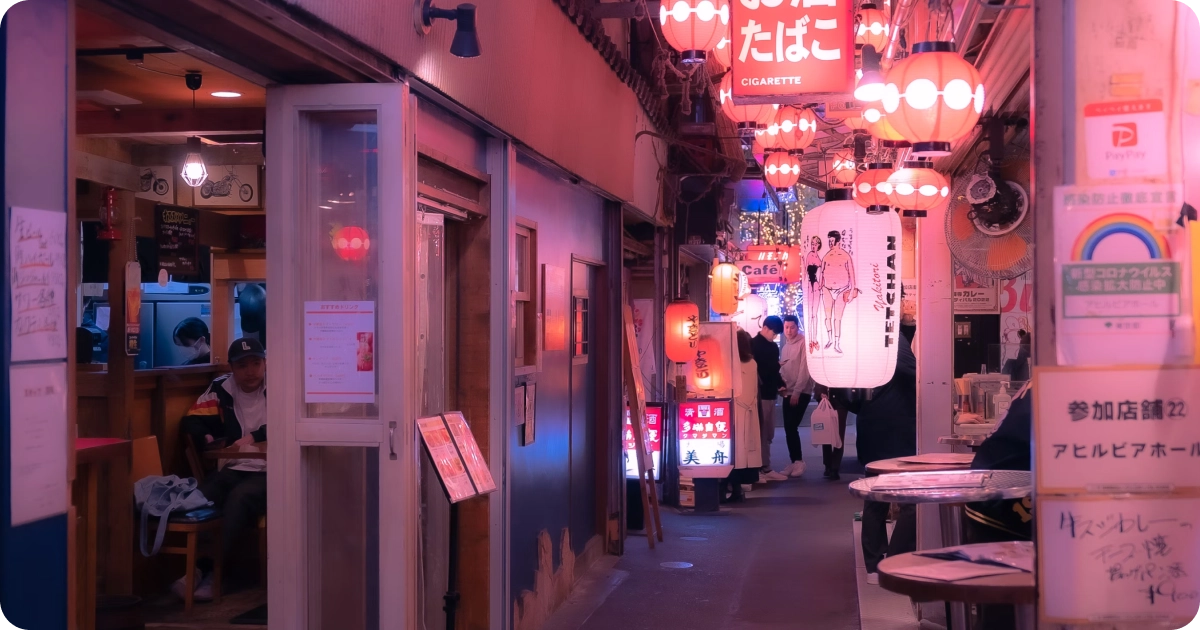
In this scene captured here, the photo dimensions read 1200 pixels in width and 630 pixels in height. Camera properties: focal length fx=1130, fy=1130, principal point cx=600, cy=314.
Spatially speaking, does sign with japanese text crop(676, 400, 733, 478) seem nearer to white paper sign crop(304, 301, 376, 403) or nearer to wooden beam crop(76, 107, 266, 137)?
wooden beam crop(76, 107, 266, 137)

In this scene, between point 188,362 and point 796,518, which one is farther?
point 796,518

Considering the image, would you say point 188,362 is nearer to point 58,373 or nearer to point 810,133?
point 810,133

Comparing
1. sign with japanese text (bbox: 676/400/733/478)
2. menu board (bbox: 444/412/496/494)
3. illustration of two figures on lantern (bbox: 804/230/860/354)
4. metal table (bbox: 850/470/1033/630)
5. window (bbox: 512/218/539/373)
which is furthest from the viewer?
sign with japanese text (bbox: 676/400/733/478)

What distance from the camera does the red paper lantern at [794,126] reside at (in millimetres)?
10648

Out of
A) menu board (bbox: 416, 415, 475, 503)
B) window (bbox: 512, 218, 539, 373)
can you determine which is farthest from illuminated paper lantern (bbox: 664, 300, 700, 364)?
menu board (bbox: 416, 415, 475, 503)

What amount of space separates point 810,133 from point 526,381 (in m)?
4.71

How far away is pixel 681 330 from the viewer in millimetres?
12531

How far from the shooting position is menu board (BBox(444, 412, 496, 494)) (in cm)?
546

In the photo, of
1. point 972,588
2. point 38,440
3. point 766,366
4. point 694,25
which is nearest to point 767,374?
point 766,366

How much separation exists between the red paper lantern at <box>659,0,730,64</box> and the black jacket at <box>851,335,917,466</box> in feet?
14.8

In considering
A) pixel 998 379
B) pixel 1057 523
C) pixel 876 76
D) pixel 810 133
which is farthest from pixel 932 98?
pixel 810 133

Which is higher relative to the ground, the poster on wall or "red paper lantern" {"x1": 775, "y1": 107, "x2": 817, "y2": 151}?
"red paper lantern" {"x1": 775, "y1": 107, "x2": 817, "y2": 151}

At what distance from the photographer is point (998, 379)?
8.66 metres

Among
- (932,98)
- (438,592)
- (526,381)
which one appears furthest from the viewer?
(526,381)
